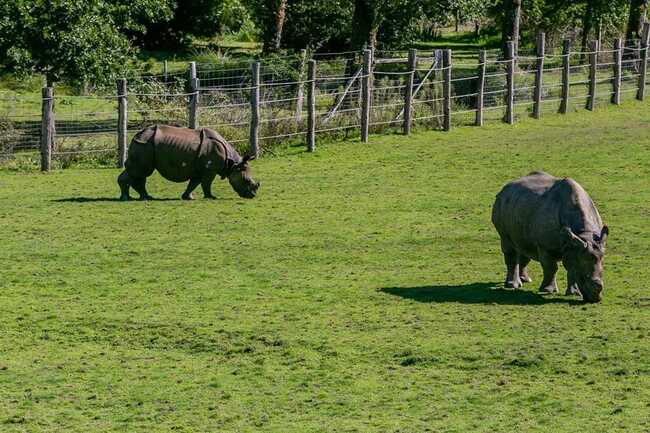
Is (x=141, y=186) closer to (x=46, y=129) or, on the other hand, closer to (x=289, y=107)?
(x=46, y=129)

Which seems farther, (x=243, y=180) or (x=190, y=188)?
(x=243, y=180)

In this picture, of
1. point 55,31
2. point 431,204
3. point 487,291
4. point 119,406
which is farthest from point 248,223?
point 55,31

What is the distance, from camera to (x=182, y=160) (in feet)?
67.1

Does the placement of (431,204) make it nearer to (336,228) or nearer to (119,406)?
(336,228)

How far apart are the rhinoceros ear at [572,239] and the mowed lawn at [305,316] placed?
644mm

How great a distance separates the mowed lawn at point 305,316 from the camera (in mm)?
11094

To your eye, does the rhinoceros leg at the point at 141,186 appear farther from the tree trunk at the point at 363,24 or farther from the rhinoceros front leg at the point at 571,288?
the tree trunk at the point at 363,24

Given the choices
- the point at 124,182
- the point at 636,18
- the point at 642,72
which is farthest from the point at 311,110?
the point at 636,18

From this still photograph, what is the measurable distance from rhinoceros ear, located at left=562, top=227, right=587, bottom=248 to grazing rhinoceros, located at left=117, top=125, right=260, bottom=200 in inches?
301

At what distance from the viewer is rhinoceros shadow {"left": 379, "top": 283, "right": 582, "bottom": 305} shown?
1443 cm

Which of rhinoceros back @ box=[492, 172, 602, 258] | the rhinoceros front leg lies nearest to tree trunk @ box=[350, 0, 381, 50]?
rhinoceros back @ box=[492, 172, 602, 258]

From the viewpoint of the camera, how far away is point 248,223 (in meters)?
19.0

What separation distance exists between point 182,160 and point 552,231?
299 inches

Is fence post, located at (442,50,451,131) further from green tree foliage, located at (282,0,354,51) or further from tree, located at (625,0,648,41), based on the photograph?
green tree foliage, located at (282,0,354,51)
